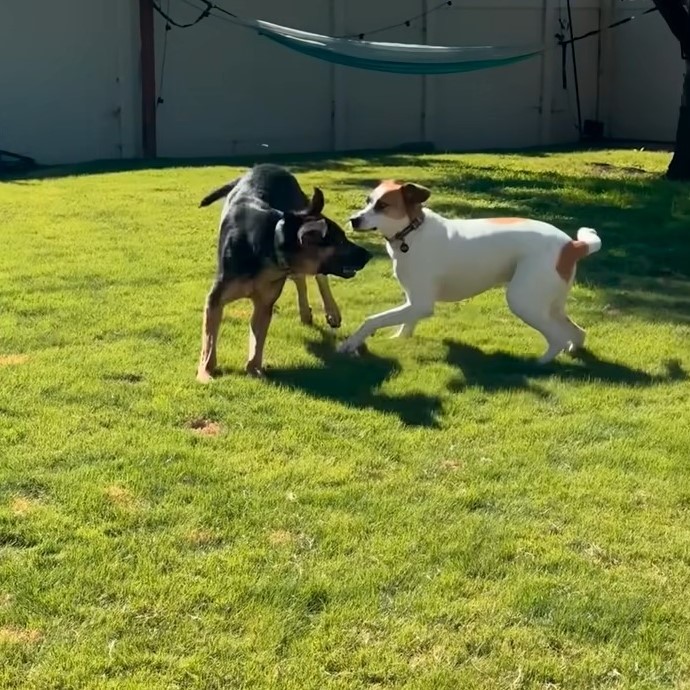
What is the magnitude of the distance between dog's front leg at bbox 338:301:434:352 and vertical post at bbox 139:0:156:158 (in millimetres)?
11419

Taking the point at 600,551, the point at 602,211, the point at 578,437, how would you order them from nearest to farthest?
the point at 600,551, the point at 578,437, the point at 602,211

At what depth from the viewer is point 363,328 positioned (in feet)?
19.2

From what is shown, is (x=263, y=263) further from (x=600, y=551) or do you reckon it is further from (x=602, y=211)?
(x=602, y=211)

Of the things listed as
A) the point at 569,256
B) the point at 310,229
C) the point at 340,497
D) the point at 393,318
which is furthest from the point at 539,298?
the point at 340,497

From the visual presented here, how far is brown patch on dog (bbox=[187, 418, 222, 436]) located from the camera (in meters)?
4.74

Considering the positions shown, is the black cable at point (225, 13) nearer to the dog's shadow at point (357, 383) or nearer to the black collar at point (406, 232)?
the black collar at point (406, 232)

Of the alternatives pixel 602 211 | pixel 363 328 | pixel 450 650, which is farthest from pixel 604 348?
pixel 602 211

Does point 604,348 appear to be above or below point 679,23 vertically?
below

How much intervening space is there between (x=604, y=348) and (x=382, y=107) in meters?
13.7

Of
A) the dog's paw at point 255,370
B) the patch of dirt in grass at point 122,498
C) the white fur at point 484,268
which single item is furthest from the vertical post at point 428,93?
the patch of dirt in grass at point 122,498

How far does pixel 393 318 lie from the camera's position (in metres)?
5.87

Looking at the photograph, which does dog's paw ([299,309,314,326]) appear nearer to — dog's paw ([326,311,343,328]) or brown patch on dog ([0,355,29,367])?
dog's paw ([326,311,343,328])

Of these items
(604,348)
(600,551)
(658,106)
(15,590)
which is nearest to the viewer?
(15,590)

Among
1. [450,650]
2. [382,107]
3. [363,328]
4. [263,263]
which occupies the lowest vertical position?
[450,650]
